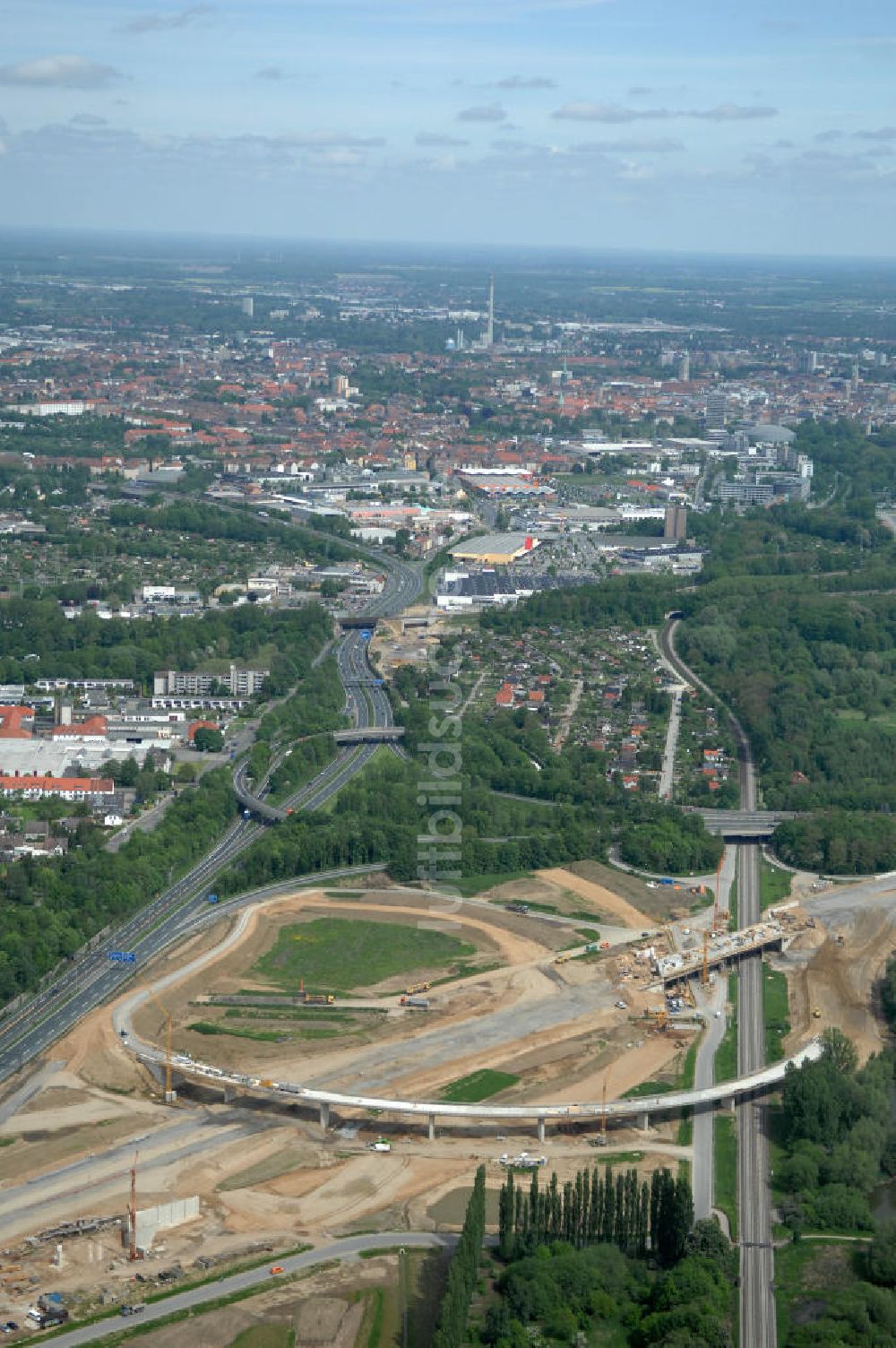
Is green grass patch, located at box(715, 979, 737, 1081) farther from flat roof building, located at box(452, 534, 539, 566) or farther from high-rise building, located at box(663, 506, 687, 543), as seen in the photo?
high-rise building, located at box(663, 506, 687, 543)

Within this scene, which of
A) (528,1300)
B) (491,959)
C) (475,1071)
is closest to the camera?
(528,1300)

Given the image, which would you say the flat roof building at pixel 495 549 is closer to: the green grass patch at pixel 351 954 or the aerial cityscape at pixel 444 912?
the aerial cityscape at pixel 444 912

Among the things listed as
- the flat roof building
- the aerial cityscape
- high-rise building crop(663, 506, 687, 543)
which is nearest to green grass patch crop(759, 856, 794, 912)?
the aerial cityscape

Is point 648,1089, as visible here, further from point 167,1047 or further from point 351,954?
point 167,1047

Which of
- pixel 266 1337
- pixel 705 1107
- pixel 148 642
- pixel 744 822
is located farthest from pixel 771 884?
pixel 148 642

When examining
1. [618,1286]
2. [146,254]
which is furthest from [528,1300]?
[146,254]

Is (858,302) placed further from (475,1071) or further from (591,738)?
(475,1071)
